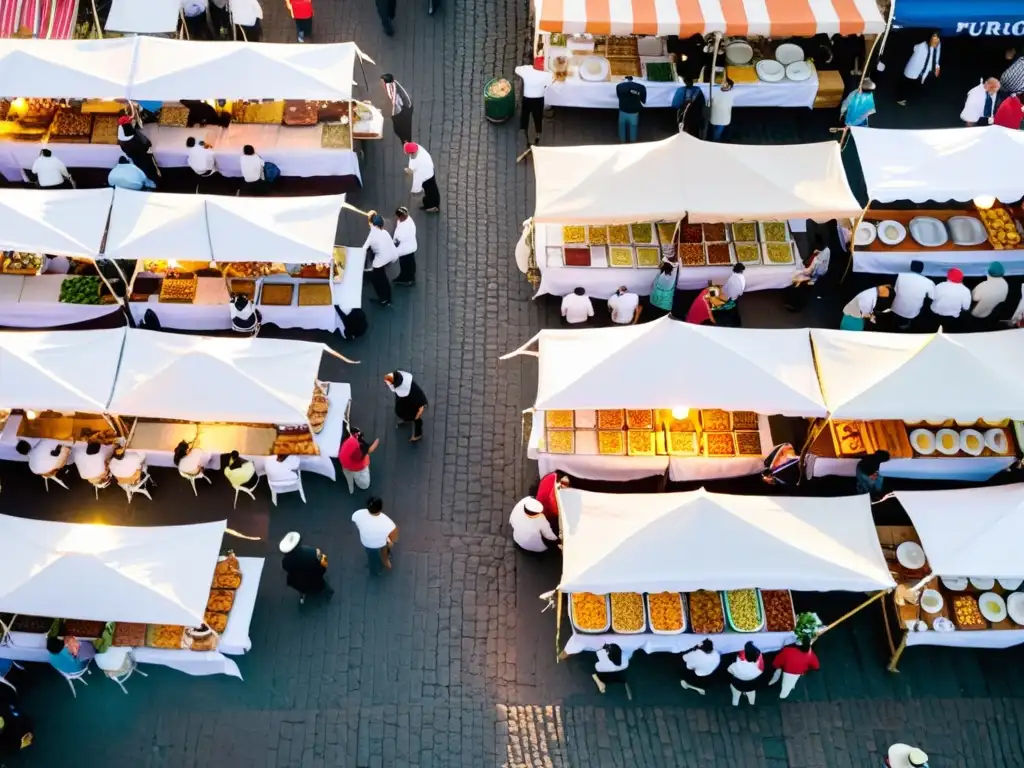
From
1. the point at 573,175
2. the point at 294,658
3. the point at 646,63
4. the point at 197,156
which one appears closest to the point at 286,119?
the point at 197,156

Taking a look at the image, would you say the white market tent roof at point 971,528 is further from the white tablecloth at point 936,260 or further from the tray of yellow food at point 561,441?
the white tablecloth at point 936,260

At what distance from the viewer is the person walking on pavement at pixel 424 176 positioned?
14797mm

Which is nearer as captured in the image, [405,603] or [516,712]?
[516,712]

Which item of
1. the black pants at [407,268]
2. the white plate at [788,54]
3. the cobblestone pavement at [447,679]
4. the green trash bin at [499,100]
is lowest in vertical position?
the cobblestone pavement at [447,679]

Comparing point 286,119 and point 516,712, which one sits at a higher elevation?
point 286,119

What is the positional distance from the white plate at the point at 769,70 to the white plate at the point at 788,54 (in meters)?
0.16

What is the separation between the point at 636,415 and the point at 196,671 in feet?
21.4

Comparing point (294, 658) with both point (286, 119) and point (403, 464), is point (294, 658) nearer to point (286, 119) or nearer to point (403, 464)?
point (403, 464)

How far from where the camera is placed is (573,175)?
13930 mm

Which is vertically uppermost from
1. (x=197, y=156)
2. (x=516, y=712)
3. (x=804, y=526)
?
(x=197, y=156)

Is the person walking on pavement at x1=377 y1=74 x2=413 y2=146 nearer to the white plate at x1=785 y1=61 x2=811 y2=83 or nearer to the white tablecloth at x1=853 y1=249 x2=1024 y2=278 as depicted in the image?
the white plate at x1=785 y1=61 x2=811 y2=83

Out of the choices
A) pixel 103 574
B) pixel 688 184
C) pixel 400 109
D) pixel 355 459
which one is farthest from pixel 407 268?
pixel 103 574

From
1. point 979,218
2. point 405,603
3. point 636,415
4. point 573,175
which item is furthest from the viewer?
point 979,218

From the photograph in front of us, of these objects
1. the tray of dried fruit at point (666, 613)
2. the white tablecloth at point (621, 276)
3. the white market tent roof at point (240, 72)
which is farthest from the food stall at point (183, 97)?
the tray of dried fruit at point (666, 613)
